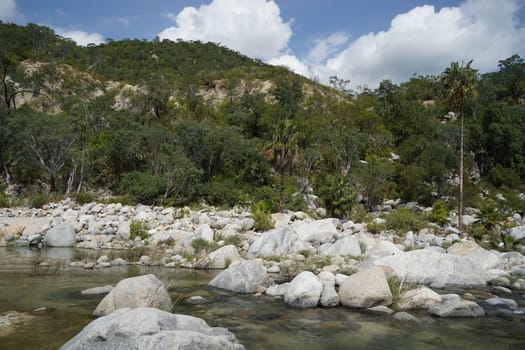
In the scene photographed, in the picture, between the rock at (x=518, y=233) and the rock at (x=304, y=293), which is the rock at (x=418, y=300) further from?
the rock at (x=518, y=233)

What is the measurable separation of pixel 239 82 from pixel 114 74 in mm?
23778

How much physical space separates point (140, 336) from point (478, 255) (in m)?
16.8

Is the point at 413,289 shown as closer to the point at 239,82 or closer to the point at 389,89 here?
the point at 389,89

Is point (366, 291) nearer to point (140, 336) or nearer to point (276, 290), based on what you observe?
point (276, 290)

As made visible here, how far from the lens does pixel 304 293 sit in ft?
41.3

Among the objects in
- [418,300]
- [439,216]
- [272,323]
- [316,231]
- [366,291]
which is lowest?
[272,323]

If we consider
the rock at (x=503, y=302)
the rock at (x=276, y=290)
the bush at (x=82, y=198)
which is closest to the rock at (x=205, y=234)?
the rock at (x=276, y=290)

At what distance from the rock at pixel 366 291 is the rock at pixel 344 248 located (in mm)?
7420

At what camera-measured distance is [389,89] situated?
2403 inches

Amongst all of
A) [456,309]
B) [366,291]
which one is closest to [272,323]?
[366,291]

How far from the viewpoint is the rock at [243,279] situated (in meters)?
14.2

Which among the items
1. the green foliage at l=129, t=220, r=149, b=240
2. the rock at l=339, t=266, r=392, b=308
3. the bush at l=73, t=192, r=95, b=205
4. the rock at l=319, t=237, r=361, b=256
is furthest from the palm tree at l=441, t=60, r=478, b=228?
the bush at l=73, t=192, r=95, b=205

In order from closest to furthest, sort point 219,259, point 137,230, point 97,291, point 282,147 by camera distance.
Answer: point 97,291 → point 219,259 → point 137,230 → point 282,147

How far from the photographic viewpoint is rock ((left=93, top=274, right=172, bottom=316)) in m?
10.5
